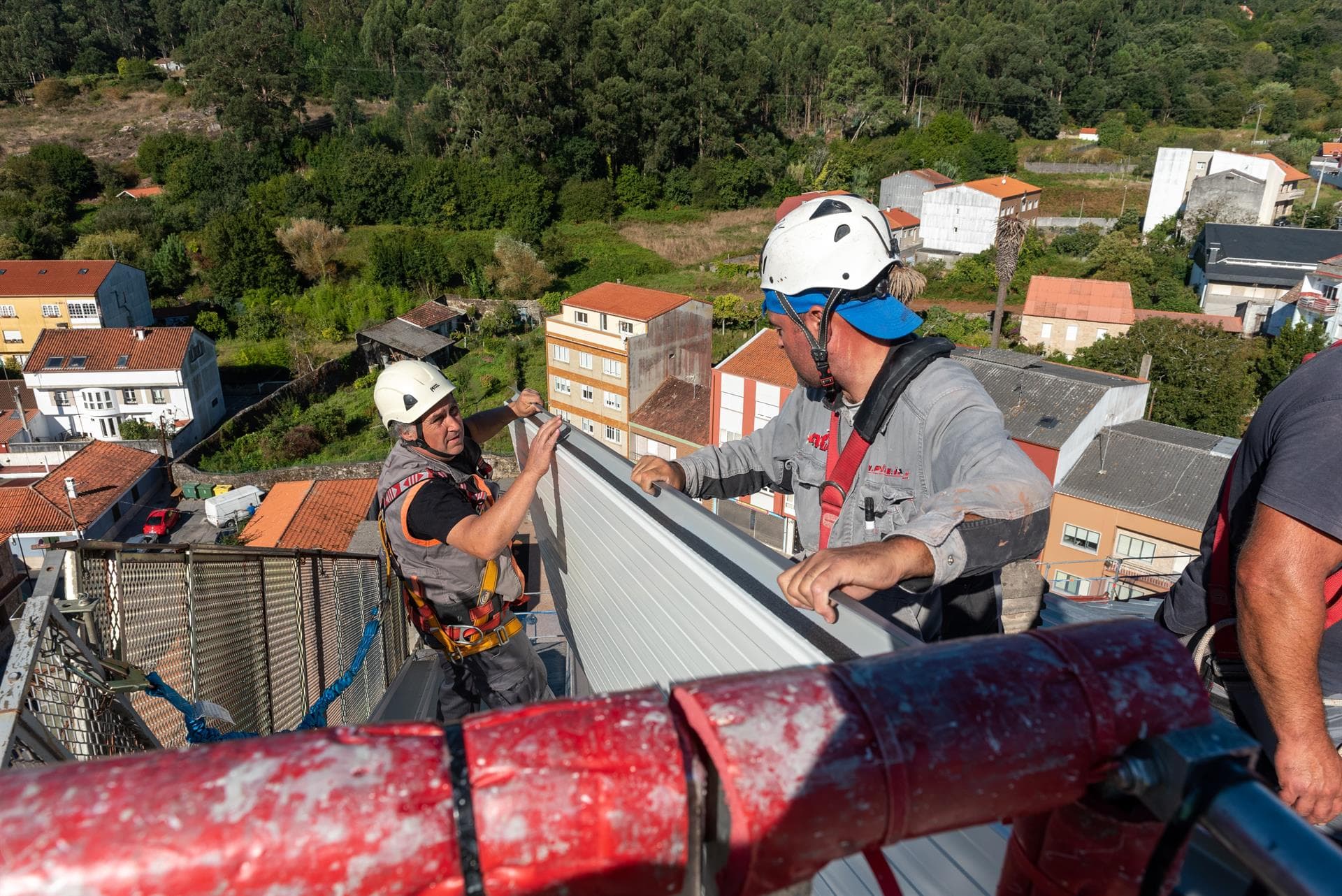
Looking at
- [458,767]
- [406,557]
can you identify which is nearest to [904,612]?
[458,767]

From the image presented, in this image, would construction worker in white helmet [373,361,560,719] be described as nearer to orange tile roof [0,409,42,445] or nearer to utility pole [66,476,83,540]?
utility pole [66,476,83,540]

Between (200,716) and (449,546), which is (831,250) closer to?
(449,546)

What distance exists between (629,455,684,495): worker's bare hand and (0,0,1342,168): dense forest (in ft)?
163

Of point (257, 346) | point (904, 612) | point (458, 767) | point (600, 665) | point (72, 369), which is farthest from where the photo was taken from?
point (257, 346)

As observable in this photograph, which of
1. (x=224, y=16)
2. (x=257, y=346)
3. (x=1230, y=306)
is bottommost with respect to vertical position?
(x=257, y=346)

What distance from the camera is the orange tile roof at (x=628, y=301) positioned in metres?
24.6

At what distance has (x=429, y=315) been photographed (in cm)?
3794

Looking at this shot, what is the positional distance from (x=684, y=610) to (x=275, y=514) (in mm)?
24127

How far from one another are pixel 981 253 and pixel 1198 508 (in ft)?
91.6

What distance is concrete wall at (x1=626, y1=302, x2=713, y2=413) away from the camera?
2448 centimetres

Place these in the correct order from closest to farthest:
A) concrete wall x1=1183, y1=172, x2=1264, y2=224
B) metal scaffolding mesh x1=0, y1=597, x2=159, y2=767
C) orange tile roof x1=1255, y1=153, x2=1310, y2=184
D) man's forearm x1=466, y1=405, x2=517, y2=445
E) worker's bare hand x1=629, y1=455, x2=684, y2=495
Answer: metal scaffolding mesh x1=0, y1=597, x2=159, y2=767 → worker's bare hand x1=629, y1=455, x2=684, y2=495 → man's forearm x1=466, y1=405, x2=517, y2=445 → concrete wall x1=1183, y1=172, x2=1264, y2=224 → orange tile roof x1=1255, y1=153, x2=1310, y2=184

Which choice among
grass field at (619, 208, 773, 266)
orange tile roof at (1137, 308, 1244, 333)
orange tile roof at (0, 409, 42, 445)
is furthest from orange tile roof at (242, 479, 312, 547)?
orange tile roof at (1137, 308, 1244, 333)

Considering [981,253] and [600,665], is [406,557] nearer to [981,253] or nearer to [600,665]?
[600,665]

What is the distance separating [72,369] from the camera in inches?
1139
